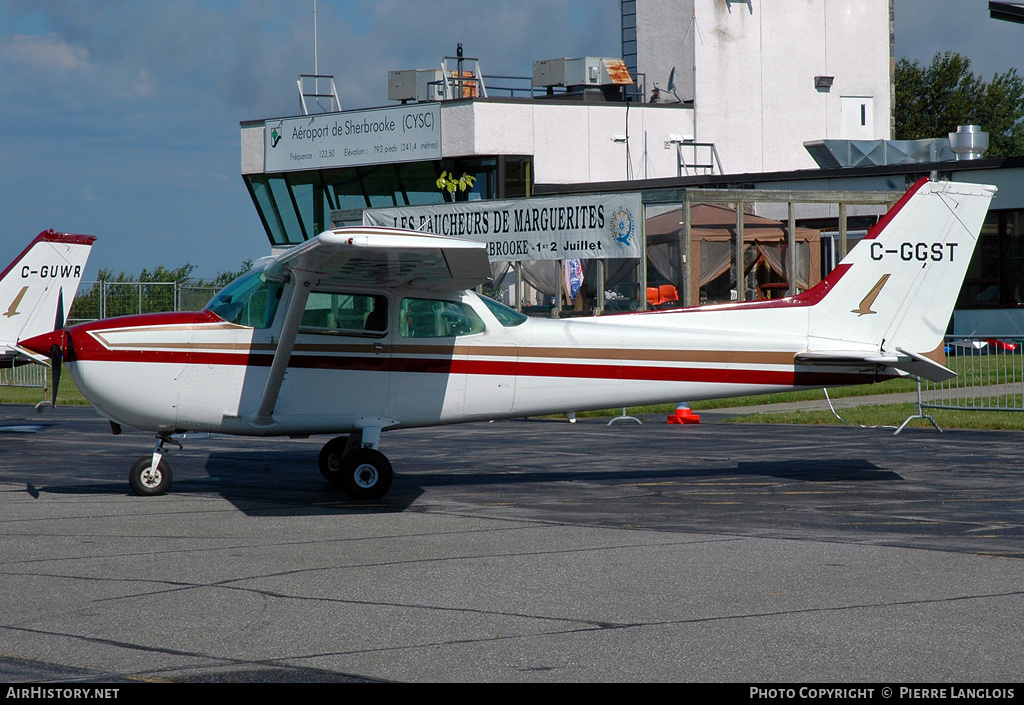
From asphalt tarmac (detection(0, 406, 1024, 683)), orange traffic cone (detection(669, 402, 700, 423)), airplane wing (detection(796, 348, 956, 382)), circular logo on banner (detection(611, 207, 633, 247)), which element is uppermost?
circular logo on banner (detection(611, 207, 633, 247))

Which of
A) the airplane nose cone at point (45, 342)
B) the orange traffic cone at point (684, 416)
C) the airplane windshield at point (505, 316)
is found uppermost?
the airplane windshield at point (505, 316)

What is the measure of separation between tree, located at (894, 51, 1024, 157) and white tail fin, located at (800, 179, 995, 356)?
59.0 m

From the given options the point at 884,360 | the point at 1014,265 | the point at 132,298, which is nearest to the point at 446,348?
the point at 884,360

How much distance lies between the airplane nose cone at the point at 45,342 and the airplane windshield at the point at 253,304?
1.28m

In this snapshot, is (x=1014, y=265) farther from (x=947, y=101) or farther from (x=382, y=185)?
(x=947, y=101)

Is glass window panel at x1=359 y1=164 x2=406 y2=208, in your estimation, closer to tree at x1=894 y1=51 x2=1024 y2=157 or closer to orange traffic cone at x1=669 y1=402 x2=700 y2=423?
orange traffic cone at x1=669 y1=402 x2=700 y2=423

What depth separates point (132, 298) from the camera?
31.3 meters

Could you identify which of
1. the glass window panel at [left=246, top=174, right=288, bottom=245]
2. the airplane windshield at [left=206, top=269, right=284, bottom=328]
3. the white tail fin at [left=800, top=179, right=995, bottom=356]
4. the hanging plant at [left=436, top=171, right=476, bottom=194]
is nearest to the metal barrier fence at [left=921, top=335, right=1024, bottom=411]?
the white tail fin at [left=800, top=179, right=995, bottom=356]

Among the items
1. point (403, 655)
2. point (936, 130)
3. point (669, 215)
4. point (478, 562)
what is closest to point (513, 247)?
point (669, 215)

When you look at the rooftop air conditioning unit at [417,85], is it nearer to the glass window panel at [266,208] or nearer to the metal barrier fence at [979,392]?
the glass window panel at [266,208]

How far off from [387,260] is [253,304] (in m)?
1.59

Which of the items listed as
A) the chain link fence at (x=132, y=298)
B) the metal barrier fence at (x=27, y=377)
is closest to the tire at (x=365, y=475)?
the metal barrier fence at (x=27, y=377)

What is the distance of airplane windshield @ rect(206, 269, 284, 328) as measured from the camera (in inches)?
386

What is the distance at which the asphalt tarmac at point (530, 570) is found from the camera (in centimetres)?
482
